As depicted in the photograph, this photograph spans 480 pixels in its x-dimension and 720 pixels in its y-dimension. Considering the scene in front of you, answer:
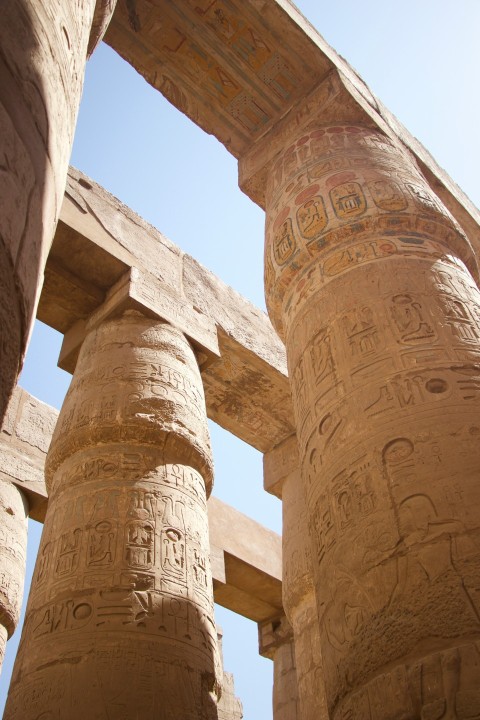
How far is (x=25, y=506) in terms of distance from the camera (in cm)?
711

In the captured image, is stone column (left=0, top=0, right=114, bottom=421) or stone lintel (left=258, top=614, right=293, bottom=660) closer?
stone column (left=0, top=0, right=114, bottom=421)

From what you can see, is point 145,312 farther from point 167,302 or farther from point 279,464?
point 279,464

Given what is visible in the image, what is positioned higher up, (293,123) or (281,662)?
(293,123)

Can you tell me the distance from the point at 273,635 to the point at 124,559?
17.6 feet

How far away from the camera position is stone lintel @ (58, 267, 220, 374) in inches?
235

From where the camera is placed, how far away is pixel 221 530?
822 centimetres

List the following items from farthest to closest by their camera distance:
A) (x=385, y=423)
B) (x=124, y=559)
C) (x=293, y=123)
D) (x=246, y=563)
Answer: (x=246, y=563)
(x=293, y=123)
(x=124, y=559)
(x=385, y=423)

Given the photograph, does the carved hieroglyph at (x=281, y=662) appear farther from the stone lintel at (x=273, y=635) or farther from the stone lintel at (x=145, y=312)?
the stone lintel at (x=145, y=312)

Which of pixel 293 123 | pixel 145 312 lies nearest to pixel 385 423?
pixel 293 123

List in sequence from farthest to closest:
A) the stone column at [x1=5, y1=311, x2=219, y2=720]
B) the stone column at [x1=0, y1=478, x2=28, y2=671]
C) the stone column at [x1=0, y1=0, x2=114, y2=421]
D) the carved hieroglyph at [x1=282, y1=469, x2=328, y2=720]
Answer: the stone column at [x1=0, y1=478, x2=28, y2=671]
the carved hieroglyph at [x1=282, y1=469, x2=328, y2=720]
the stone column at [x1=5, y1=311, x2=219, y2=720]
the stone column at [x1=0, y1=0, x2=114, y2=421]

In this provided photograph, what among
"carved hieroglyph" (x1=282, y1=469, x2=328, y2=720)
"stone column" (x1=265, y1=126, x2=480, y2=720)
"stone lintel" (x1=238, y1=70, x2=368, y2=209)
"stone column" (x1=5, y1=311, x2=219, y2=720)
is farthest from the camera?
"carved hieroglyph" (x1=282, y1=469, x2=328, y2=720)

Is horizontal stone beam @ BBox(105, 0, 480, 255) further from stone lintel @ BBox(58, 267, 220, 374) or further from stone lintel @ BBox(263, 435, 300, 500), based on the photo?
stone lintel @ BBox(263, 435, 300, 500)

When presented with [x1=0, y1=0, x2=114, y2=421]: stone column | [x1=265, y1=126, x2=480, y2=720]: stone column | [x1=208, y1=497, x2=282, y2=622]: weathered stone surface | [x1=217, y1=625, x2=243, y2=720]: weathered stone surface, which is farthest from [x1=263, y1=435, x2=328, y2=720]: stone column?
[x1=0, y1=0, x2=114, y2=421]: stone column

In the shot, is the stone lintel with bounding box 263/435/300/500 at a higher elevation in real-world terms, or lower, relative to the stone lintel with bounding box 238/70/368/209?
lower
